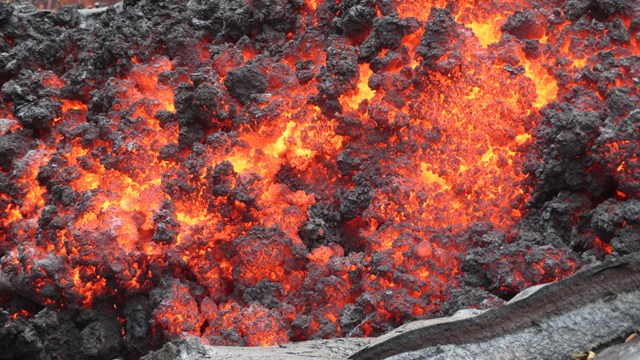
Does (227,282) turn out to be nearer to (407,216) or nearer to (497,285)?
(407,216)

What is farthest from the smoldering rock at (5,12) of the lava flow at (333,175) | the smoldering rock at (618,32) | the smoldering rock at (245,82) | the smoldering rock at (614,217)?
the smoldering rock at (614,217)

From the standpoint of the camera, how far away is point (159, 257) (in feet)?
12.5

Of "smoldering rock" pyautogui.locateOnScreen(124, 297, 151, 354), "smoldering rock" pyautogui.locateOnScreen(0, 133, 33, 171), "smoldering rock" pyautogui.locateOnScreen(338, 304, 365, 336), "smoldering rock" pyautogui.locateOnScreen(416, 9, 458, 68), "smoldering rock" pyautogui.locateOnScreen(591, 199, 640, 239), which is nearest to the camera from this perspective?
"smoldering rock" pyautogui.locateOnScreen(591, 199, 640, 239)

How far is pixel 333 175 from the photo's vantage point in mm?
4039

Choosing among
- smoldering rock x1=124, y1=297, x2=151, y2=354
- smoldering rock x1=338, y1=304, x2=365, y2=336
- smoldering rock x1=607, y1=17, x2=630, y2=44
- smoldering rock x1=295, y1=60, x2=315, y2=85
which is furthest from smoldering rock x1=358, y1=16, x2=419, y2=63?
smoldering rock x1=124, y1=297, x2=151, y2=354

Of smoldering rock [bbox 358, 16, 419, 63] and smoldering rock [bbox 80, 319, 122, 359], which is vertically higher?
smoldering rock [bbox 358, 16, 419, 63]

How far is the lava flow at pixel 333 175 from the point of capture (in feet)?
10.7

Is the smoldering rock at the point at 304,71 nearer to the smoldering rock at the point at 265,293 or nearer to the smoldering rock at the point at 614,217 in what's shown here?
the smoldering rock at the point at 265,293

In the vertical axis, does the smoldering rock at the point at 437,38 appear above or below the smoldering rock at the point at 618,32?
below

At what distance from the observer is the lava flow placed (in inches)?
128

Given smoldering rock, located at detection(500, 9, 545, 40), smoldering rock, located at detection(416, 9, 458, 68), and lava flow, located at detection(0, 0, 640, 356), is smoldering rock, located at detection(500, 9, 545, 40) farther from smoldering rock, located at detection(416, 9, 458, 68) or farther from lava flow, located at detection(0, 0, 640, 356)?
smoldering rock, located at detection(416, 9, 458, 68)

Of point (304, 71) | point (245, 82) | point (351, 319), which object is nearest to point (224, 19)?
point (245, 82)

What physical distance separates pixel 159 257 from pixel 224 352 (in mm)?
1243

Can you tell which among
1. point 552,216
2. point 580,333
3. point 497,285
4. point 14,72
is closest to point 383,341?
point 580,333
